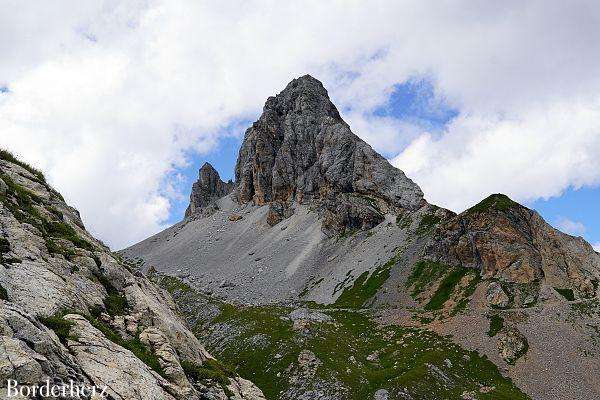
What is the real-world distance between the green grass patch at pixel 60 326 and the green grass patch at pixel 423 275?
266ft

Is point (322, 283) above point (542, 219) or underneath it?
underneath

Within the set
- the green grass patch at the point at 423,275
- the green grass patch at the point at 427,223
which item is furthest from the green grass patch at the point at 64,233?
the green grass patch at the point at 427,223

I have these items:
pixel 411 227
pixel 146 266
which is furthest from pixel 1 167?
pixel 146 266

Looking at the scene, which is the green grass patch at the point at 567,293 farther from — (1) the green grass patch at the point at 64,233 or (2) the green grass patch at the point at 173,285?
(2) the green grass patch at the point at 173,285

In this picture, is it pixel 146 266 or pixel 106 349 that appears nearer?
pixel 106 349

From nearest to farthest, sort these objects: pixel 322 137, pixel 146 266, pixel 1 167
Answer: pixel 1 167 < pixel 146 266 < pixel 322 137

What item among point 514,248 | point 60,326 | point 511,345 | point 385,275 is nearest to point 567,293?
point 514,248

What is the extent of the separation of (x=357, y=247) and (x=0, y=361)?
115096mm

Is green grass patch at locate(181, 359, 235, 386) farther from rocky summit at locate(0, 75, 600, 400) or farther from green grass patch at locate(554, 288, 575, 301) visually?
green grass patch at locate(554, 288, 575, 301)

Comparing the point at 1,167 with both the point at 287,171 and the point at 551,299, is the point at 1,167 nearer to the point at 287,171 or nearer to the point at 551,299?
the point at 551,299

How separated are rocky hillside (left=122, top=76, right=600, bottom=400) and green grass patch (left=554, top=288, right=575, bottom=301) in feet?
1.50

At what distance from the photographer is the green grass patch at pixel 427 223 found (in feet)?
362

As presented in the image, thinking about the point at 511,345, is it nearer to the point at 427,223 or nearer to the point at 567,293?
the point at 567,293

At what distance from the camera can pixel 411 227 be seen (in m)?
116
